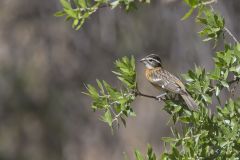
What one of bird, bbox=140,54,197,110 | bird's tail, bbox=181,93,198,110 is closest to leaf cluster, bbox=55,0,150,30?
bird's tail, bbox=181,93,198,110

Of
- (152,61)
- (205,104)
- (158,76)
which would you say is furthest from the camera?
(152,61)

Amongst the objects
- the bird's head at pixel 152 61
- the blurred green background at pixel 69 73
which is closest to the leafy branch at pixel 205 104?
the bird's head at pixel 152 61

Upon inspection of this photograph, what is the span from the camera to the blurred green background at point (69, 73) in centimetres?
1012

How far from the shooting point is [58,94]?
1071 cm

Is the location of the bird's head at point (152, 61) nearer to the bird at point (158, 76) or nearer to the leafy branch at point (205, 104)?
the bird at point (158, 76)

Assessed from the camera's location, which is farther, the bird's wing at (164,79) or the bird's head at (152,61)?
the bird's head at (152,61)

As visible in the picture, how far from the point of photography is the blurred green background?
10117 mm

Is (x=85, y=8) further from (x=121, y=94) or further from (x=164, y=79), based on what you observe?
(x=164, y=79)

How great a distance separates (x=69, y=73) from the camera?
35.0 ft

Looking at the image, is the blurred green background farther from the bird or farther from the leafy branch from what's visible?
the leafy branch

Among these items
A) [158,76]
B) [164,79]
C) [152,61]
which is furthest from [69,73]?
[164,79]

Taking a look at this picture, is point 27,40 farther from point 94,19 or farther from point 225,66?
point 225,66

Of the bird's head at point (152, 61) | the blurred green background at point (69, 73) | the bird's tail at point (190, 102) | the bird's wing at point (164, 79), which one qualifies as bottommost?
the blurred green background at point (69, 73)

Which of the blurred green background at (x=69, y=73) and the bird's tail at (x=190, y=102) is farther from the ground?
the bird's tail at (x=190, y=102)
